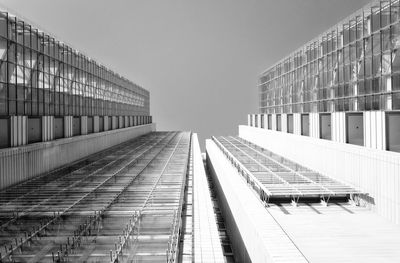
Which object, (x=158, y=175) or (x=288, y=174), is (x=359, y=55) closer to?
(x=288, y=174)

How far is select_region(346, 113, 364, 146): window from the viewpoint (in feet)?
111

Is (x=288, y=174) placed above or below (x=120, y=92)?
below

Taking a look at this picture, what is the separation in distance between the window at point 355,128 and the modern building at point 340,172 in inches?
3.4

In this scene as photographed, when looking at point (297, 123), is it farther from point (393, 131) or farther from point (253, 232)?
point (253, 232)

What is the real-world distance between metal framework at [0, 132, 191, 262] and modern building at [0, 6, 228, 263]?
2.3 inches

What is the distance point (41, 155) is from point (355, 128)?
2881cm

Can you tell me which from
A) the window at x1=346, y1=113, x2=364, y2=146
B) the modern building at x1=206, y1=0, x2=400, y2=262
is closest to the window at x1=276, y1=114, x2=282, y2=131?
the modern building at x1=206, y1=0, x2=400, y2=262

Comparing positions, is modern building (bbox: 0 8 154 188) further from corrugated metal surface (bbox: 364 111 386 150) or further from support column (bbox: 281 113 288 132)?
support column (bbox: 281 113 288 132)

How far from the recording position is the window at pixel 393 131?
26.8m

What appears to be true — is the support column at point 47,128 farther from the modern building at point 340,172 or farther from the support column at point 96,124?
the modern building at point 340,172

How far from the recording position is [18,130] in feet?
100

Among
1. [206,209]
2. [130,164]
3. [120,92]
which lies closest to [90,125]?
[130,164]

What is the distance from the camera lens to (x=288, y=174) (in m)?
38.9

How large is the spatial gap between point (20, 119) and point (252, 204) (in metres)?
19.9
